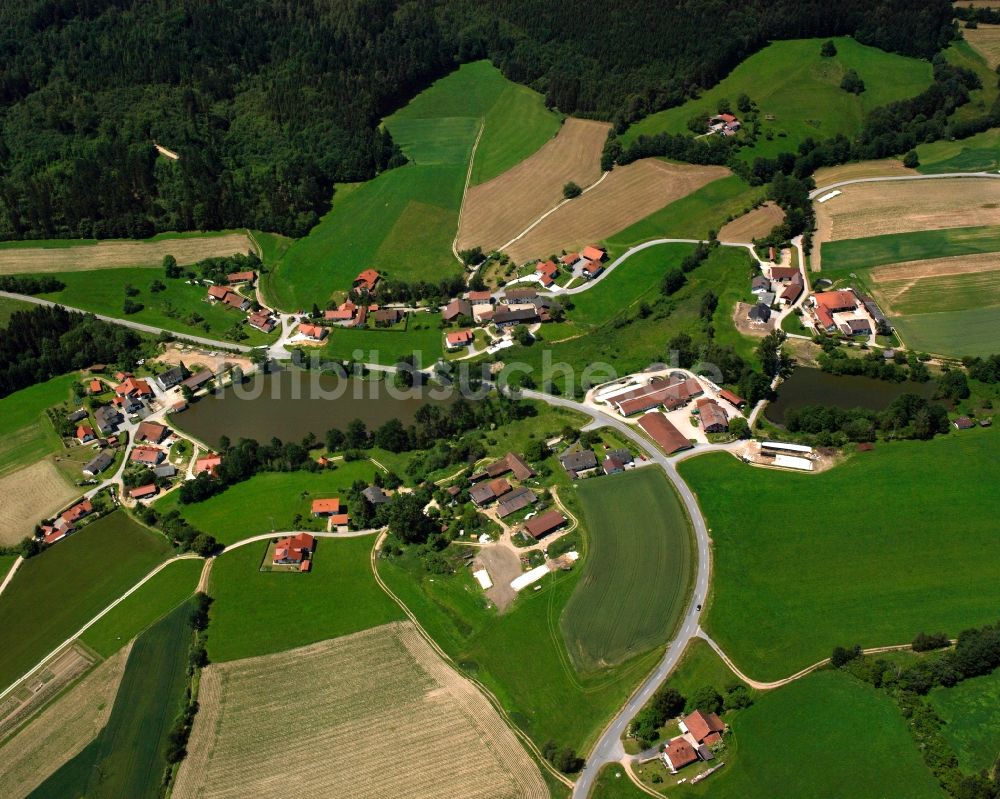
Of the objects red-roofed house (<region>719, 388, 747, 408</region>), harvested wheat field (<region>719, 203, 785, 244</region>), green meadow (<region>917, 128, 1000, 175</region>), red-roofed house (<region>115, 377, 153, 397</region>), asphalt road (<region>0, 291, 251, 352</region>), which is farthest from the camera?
green meadow (<region>917, 128, 1000, 175</region>)

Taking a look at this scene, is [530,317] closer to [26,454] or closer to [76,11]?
[26,454]

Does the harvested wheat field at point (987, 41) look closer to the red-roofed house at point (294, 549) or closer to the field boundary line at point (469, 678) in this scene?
the field boundary line at point (469, 678)

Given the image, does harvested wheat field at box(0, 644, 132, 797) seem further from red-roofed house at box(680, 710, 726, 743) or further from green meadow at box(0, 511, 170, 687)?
red-roofed house at box(680, 710, 726, 743)

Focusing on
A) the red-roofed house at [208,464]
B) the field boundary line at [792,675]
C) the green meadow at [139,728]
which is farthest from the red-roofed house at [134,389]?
the field boundary line at [792,675]

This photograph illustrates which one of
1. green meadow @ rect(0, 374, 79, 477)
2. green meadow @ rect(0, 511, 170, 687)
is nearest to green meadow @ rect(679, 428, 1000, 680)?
green meadow @ rect(0, 511, 170, 687)

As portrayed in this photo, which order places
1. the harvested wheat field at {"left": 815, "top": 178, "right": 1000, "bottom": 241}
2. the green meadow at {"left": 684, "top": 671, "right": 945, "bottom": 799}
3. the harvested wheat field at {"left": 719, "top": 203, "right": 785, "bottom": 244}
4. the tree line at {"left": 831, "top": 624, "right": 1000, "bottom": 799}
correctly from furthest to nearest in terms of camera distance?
the harvested wheat field at {"left": 719, "top": 203, "right": 785, "bottom": 244} → the harvested wheat field at {"left": 815, "top": 178, "right": 1000, "bottom": 241} → the green meadow at {"left": 684, "top": 671, "right": 945, "bottom": 799} → the tree line at {"left": 831, "top": 624, "right": 1000, "bottom": 799}

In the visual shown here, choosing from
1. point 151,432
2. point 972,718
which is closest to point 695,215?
point 972,718

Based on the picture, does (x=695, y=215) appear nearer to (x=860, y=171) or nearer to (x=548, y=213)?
(x=548, y=213)
